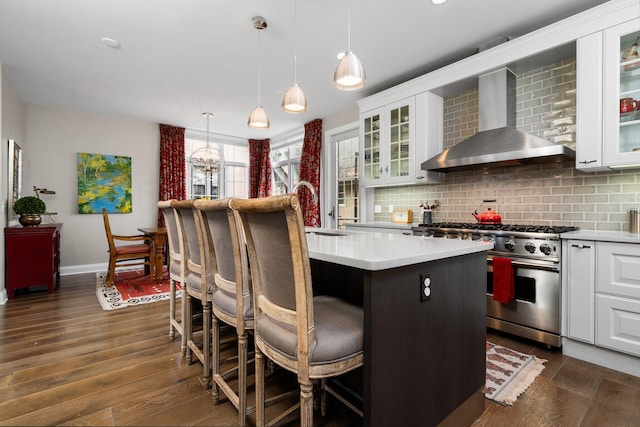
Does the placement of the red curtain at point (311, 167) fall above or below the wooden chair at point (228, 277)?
above

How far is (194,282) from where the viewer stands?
6.56 ft

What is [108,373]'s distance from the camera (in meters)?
2.01

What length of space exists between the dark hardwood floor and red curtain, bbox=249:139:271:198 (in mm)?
4519

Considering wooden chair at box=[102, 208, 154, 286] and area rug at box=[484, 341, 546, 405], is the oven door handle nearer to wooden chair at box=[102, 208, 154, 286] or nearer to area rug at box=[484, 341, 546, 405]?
area rug at box=[484, 341, 546, 405]

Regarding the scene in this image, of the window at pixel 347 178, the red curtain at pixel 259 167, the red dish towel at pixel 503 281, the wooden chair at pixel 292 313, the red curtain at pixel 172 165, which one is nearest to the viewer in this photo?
the wooden chair at pixel 292 313

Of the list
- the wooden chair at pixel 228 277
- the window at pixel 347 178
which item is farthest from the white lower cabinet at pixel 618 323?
the window at pixel 347 178

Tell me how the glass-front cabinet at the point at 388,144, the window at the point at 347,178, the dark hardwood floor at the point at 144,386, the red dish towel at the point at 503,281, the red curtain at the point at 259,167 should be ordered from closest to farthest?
1. the dark hardwood floor at the point at 144,386
2. the red dish towel at the point at 503,281
3. the glass-front cabinet at the point at 388,144
4. the window at the point at 347,178
5. the red curtain at the point at 259,167

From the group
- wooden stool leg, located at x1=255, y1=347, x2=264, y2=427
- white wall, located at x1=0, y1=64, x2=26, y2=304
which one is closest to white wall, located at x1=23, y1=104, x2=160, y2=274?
white wall, located at x1=0, y1=64, x2=26, y2=304

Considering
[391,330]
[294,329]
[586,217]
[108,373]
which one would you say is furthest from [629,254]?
[108,373]

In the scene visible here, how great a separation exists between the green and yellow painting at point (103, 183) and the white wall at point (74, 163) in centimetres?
10

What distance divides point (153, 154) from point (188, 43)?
3.40 m

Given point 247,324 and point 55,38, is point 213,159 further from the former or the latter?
point 247,324

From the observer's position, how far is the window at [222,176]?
6.45 meters

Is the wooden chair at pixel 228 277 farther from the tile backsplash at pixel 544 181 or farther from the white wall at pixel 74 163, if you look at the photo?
the white wall at pixel 74 163
